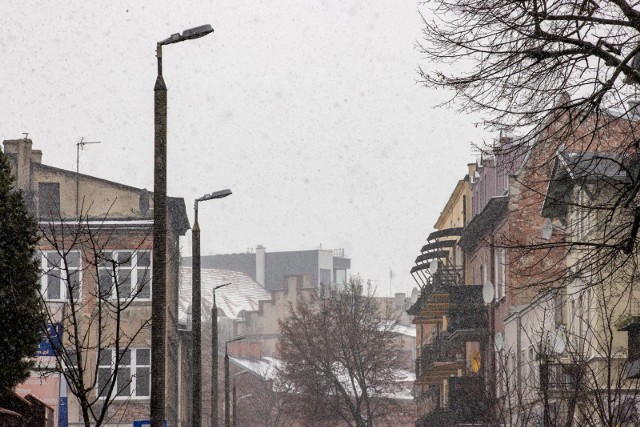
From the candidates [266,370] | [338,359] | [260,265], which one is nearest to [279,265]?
[260,265]

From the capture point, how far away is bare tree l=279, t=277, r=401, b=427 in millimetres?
72438

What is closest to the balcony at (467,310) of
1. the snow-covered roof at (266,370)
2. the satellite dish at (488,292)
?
the satellite dish at (488,292)

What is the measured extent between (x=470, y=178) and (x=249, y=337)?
239 ft

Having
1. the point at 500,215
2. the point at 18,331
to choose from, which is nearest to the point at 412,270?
the point at 500,215

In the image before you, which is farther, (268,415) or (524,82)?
(268,415)

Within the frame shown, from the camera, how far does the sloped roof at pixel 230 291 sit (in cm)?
14438

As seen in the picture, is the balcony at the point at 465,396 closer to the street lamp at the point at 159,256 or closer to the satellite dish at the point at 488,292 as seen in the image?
the satellite dish at the point at 488,292

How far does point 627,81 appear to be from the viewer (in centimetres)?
1588

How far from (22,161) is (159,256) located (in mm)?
38869

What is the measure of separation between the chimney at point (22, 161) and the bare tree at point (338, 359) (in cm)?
2313

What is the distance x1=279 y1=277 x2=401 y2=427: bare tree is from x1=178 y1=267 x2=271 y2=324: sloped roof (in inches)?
2501

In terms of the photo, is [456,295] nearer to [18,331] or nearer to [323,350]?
[323,350]

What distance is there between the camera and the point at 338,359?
7356 cm

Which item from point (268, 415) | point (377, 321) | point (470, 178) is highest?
point (470, 178)
